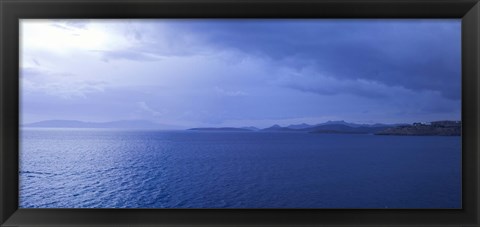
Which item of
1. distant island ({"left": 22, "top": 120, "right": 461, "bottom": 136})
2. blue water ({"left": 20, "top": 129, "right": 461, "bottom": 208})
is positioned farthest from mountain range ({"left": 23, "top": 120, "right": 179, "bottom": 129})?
Answer: blue water ({"left": 20, "top": 129, "right": 461, "bottom": 208})

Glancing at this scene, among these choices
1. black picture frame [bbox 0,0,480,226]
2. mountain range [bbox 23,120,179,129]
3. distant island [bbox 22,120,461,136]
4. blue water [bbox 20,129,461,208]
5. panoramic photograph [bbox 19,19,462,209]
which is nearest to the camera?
black picture frame [bbox 0,0,480,226]

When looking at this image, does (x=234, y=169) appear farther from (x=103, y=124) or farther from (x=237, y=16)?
(x=237, y=16)

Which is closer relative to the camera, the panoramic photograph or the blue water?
the panoramic photograph

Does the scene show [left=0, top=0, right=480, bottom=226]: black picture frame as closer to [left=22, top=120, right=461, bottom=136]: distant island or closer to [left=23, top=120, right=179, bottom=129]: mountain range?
[left=22, top=120, right=461, bottom=136]: distant island

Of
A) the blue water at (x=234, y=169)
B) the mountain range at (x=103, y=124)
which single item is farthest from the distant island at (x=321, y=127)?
the blue water at (x=234, y=169)

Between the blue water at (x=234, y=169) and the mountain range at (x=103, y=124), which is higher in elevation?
the mountain range at (x=103, y=124)

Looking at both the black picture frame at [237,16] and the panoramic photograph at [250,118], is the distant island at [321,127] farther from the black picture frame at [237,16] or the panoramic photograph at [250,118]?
the black picture frame at [237,16]

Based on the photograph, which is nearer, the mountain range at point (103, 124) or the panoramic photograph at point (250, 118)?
the panoramic photograph at point (250, 118)

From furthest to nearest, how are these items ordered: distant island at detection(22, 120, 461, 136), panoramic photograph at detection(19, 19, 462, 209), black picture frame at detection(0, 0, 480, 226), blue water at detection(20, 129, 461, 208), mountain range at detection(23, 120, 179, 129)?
mountain range at detection(23, 120, 179, 129), blue water at detection(20, 129, 461, 208), distant island at detection(22, 120, 461, 136), panoramic photograph at detection(19, 19, 462, 209), black picture frame at detection(0, 0, 480, 226)
